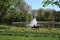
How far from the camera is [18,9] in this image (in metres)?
42.8

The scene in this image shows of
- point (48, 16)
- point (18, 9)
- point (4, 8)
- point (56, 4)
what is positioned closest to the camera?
point (56, 4)

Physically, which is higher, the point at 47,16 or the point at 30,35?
the point at 30,35

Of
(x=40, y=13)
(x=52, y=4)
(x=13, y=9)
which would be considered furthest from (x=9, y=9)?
(x=40, y=13)

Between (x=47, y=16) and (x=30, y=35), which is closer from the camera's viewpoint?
(x=30, y=35)

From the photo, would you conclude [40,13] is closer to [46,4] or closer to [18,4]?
[18,4]

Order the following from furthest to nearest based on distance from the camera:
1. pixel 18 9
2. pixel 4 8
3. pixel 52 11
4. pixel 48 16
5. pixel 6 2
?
pixel 52 11 < pixel 48 16 < pixel 18 9 < pixel 4 8 < pixel 6 2

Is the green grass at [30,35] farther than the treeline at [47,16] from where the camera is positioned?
No

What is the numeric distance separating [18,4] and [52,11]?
1787 inches

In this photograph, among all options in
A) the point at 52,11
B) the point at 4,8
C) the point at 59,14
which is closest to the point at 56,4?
the point at 4,8

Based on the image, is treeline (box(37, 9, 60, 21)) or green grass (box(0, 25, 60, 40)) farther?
treeline (box(37, 9, 60, 21))

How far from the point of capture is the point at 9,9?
41.2 m

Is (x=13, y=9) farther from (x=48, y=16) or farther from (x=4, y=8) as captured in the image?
(x=48, y=16)

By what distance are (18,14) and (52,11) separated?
148 feet

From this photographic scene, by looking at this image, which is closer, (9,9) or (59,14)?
(9,9)
